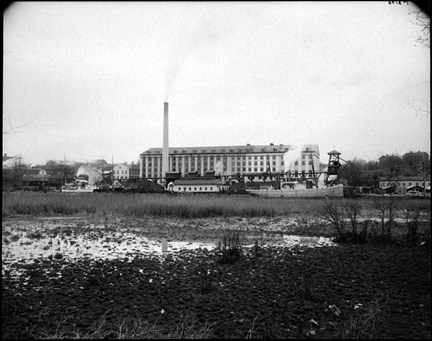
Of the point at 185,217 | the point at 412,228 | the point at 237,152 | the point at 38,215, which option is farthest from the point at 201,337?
the point at 237,152

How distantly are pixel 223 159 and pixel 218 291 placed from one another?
92.0 m

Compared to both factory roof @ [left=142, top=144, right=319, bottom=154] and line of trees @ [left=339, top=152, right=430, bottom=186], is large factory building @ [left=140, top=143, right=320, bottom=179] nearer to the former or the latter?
factory roof @ [left=142, top=144, right=319, bottom=154]

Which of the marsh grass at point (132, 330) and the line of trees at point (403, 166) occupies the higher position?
the line of trees at point (403, 166)

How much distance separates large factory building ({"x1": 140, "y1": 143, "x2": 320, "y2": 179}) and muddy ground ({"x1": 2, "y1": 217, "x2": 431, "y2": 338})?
80.9m

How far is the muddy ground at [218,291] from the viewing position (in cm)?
354

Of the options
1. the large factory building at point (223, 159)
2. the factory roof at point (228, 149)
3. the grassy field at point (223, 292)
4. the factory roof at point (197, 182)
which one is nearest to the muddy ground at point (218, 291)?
the grassy field at point (223, 292)

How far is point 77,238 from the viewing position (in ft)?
34.6

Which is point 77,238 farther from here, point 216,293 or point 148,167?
point 148,167

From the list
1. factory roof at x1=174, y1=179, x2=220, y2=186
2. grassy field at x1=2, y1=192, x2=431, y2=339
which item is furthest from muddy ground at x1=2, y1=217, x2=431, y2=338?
factory roof at x1=174, y1=179, x2=220, y2=186

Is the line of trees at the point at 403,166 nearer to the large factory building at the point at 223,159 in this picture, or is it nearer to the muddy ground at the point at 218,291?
the muddy ground at the point at 218,291

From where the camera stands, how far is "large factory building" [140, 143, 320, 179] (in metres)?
92.4

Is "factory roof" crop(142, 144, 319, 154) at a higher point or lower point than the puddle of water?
higher

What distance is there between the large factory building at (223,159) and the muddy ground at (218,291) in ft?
266

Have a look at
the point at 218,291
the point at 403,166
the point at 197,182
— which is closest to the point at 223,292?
the point at 218,291
